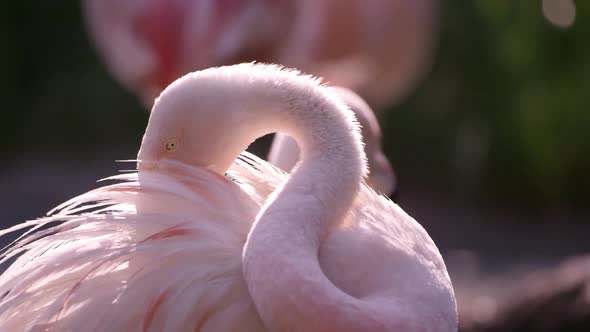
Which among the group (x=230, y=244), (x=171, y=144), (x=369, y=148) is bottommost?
(x=369, y=148)

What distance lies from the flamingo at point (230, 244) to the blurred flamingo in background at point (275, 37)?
7.61ft

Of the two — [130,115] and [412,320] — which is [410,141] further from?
[412,320]

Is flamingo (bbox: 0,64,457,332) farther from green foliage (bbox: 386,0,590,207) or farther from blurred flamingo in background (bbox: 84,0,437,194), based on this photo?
green foliage (bbox: 386,0,590,207)

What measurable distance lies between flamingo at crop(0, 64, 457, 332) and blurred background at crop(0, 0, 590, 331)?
3072 millimetres

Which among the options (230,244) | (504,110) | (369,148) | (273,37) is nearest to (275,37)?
(273,37)

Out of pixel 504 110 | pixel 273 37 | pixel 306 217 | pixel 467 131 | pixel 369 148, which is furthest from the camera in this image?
pixel 467 131

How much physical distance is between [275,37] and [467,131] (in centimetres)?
275

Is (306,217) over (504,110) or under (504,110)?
over

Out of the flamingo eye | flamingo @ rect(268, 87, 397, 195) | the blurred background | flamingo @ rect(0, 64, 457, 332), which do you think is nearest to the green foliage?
the blurred background

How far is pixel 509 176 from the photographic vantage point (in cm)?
704

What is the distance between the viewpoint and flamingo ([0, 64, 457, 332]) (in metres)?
2.06

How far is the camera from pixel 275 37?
4.82 metres

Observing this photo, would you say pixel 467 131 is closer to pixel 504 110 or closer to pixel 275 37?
pixel 504 110

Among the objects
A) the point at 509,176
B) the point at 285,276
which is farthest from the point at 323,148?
the point at 509,176
